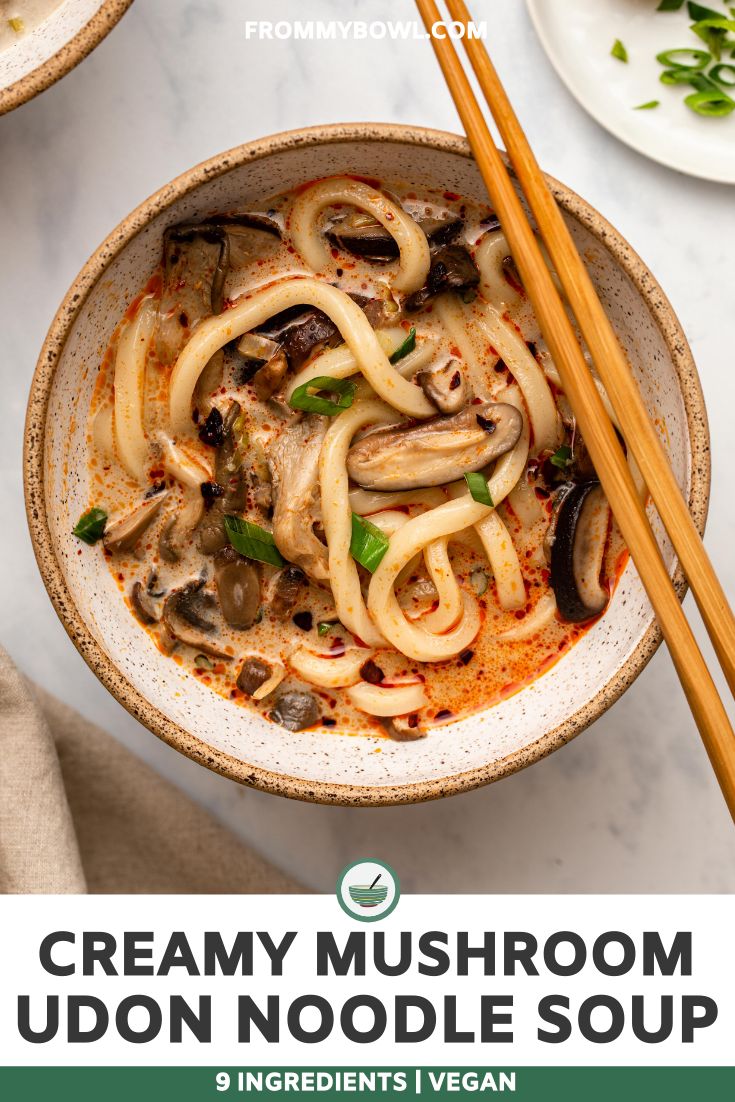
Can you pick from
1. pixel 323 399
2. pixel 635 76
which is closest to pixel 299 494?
pixel 323 399

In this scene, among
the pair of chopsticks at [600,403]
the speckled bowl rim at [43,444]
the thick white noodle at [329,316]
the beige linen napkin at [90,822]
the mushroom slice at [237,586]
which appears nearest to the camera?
the pair of chopsticks at [600,403]

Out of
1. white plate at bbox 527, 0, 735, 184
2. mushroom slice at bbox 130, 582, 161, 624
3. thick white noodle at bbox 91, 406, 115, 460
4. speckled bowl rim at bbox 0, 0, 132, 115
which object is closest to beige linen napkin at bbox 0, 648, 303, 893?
mushroom slice at bbox 130, 582, 161, 624

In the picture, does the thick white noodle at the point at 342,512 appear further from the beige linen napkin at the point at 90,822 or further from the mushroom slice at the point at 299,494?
the beige linen napkin at the point at 90,822

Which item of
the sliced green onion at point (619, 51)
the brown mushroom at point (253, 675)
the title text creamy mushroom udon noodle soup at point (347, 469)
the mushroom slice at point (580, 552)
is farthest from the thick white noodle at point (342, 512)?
the sliced green onion at point (619, 51)

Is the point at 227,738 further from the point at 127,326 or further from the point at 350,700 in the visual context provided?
the point at 127,326

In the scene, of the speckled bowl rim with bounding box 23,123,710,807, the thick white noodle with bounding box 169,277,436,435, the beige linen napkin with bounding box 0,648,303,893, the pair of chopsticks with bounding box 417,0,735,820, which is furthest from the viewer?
the beige linen napkin with bounding box 0,648,303,893

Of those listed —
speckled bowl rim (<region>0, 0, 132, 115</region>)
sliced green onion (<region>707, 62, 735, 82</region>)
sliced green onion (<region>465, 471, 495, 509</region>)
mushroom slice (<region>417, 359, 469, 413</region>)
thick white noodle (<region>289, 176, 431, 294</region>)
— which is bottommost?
sliced green onion (<region>465, 471, 495, 509</region>)

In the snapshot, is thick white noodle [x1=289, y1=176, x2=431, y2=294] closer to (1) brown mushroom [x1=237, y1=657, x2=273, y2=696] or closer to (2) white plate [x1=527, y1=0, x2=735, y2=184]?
(2) white plate [x1=527, y1=0, x2=735, y2=184]

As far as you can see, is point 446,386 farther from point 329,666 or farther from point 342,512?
point 329,666

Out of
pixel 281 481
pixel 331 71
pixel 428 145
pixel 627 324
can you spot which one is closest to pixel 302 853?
pixel 281 481
